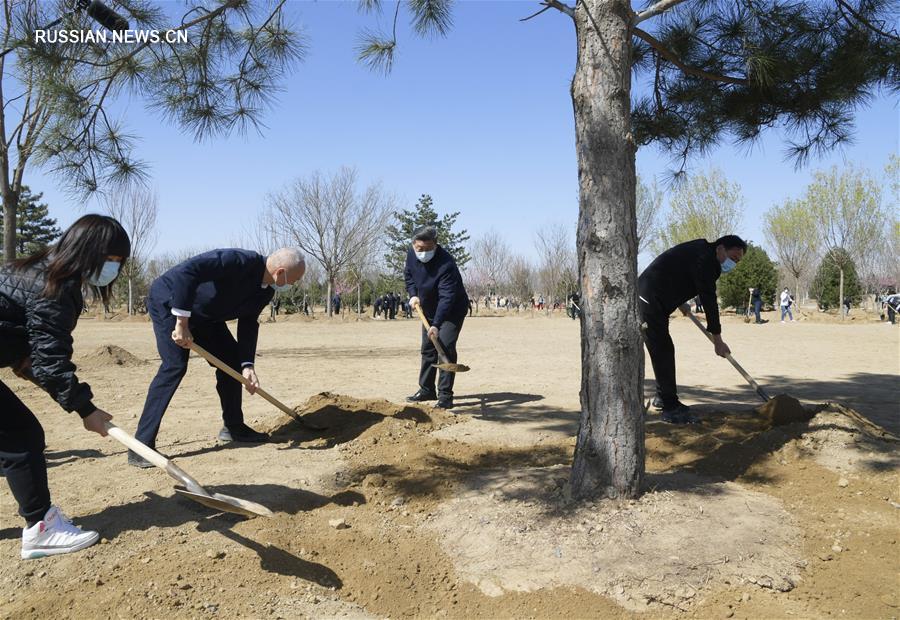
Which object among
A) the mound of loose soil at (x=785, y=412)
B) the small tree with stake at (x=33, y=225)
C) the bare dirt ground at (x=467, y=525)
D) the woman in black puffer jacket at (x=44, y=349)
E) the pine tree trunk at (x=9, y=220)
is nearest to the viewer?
the bare dirt ground at (x=467, y=525)

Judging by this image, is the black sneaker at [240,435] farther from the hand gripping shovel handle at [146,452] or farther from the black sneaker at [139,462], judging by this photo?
the hand gripping shovel handle at [146,452]

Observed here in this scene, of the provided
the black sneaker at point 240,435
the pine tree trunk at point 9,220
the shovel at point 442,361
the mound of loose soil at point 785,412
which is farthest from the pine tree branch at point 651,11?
the pine tree trunk at point 9,220

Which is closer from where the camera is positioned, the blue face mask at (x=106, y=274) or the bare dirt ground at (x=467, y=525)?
the bare dirt ground at (x=467, y=525)

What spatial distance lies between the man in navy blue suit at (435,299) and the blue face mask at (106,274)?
3093 mm

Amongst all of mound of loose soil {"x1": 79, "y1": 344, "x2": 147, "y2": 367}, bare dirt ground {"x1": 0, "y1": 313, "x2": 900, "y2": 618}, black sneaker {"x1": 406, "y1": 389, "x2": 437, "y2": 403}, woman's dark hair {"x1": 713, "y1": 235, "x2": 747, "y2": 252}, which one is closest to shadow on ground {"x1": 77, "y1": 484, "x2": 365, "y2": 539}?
bare dirt ground {"x1": 0, "y1": 313, "x2": 900, "y2": 618}

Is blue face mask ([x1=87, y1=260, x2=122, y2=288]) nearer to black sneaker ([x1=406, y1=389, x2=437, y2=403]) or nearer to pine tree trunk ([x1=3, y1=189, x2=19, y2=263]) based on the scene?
black sneaker ([x1=406, y1=389, x2=437, y2=403])

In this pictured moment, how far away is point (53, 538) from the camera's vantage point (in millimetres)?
2748

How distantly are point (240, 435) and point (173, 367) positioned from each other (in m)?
0.83


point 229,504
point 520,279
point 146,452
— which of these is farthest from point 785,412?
point 520,279

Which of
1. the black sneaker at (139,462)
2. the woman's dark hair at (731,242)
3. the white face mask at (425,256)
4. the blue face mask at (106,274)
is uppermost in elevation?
the woman's dark hair at (731,242)

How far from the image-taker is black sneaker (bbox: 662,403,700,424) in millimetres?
4922

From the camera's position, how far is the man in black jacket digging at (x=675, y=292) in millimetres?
5113

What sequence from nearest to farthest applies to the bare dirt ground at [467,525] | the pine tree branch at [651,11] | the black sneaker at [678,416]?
the bare dirt ground at [467,525]
the pine tree branch at [651,11]
the black sneaker at [678,416]

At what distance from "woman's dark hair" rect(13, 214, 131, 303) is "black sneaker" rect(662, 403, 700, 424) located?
4.06 metres
